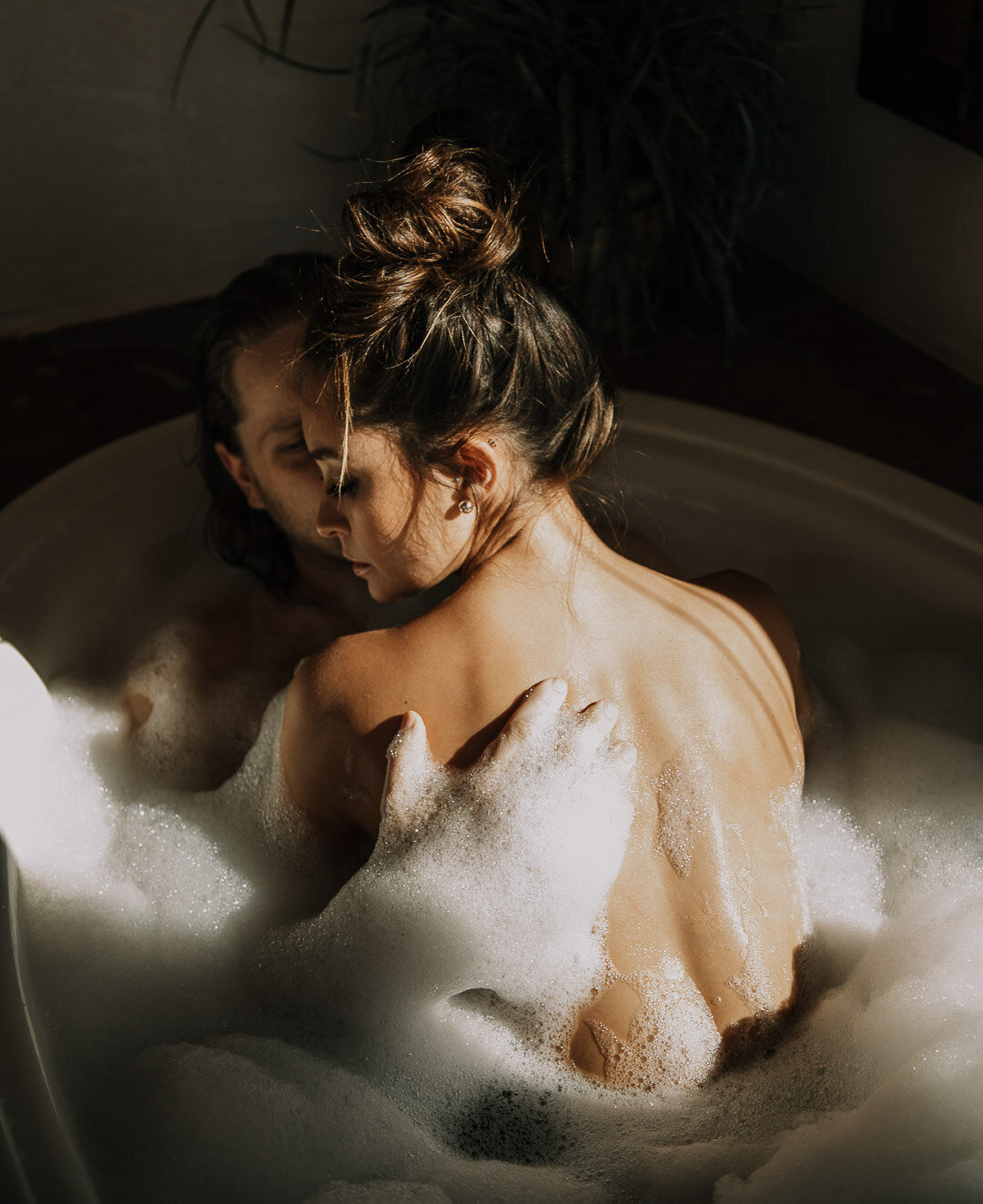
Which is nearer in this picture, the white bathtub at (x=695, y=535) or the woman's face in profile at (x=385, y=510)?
the woman's face in profile at (x=385, y=510)

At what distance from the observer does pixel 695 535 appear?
5.64 ft

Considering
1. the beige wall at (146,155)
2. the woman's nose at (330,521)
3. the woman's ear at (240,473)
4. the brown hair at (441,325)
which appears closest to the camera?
the brown hair at (441,325)

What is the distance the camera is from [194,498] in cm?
171

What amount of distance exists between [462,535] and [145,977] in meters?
0.62

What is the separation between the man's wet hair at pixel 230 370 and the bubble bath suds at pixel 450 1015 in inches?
12.6

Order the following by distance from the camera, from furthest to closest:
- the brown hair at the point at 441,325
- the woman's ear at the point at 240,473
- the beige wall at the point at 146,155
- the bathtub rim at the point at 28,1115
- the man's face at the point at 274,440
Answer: the beige wall at the point at 146,155, the woman's ear at the point at 240,473, the man's face at the point at 274,440, the brown hair at the point at 441,325, the bathtub rim at the point at 28,1115

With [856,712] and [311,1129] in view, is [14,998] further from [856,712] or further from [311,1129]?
[856,712]

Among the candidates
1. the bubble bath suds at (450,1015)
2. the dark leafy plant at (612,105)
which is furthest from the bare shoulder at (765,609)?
the dark leafy plant at (612,105)

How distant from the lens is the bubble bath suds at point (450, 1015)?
1099mm

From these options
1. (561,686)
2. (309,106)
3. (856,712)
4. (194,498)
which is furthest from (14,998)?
(309,106)

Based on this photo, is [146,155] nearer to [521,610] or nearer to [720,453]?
[720,453]

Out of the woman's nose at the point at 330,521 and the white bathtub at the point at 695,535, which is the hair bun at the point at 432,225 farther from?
the white bathtub at the point at 695,535

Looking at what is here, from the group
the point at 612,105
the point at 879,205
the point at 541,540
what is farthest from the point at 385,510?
the point at 879,205

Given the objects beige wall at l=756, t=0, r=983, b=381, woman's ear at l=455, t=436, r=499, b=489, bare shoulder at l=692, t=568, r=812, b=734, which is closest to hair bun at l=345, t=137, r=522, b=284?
woman's ear at l=455, t=436, r=499, b=489
